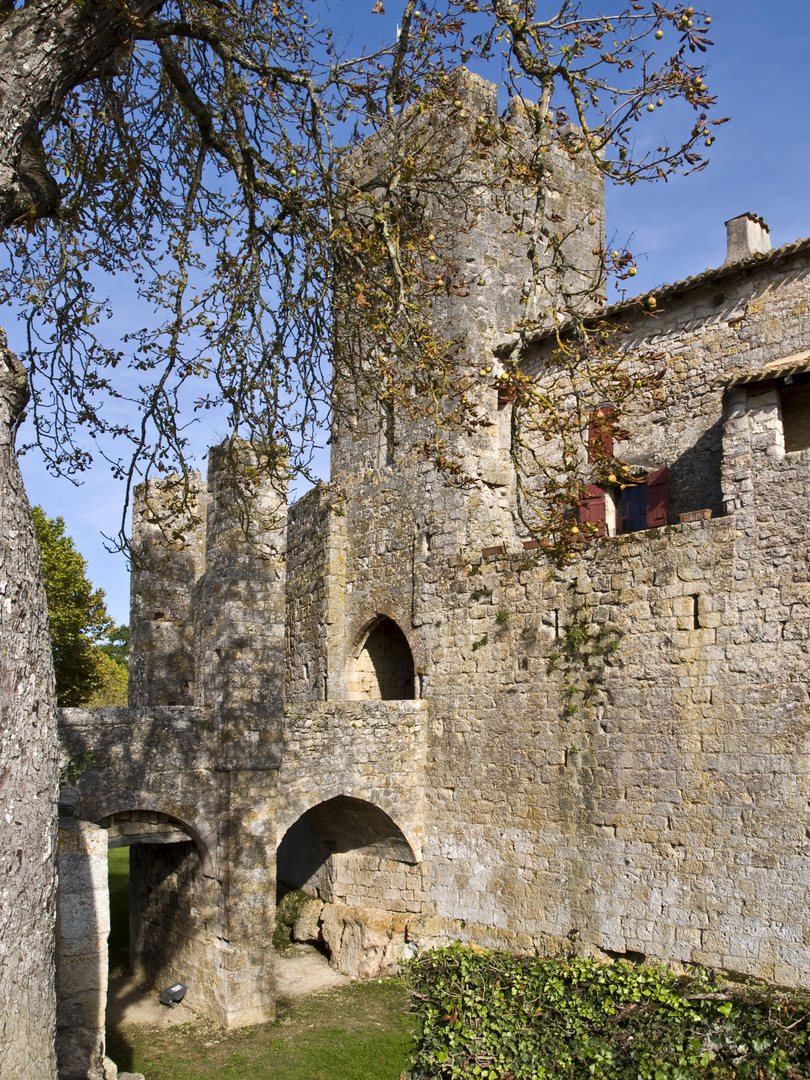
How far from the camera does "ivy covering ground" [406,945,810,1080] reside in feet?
15.3

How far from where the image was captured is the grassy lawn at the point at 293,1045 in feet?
30.2

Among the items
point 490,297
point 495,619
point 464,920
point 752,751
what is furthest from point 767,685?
point 490,297

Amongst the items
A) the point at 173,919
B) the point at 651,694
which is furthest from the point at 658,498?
the point at 173,919

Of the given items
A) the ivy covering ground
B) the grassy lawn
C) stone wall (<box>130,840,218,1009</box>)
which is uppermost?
the ivy covering ground

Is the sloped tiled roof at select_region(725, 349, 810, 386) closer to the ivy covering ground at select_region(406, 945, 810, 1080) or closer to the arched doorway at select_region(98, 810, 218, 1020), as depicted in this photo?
the ivy covering ground at select_region(406, 945, 810, 1080)

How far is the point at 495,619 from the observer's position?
12.5 metres

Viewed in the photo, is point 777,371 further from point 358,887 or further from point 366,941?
point 358,887

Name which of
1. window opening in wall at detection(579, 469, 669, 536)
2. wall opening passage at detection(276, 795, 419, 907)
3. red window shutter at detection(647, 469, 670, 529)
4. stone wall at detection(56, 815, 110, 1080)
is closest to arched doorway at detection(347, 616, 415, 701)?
wall opening passage at detection(276, 795, 419, 907)

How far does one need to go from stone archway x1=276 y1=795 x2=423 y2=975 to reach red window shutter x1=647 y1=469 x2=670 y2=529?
5.28 m

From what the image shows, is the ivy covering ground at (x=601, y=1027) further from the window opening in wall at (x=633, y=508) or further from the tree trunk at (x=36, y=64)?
the window opening in wall at (x=633, y=508)

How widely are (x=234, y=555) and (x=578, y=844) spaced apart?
5.21 meters

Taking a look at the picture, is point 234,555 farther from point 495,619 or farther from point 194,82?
point 194,82

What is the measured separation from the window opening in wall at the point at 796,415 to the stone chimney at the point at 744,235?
9.98ft

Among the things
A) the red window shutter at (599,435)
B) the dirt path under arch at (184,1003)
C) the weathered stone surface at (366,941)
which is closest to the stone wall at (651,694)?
the weathered stone surface at (366,941)
